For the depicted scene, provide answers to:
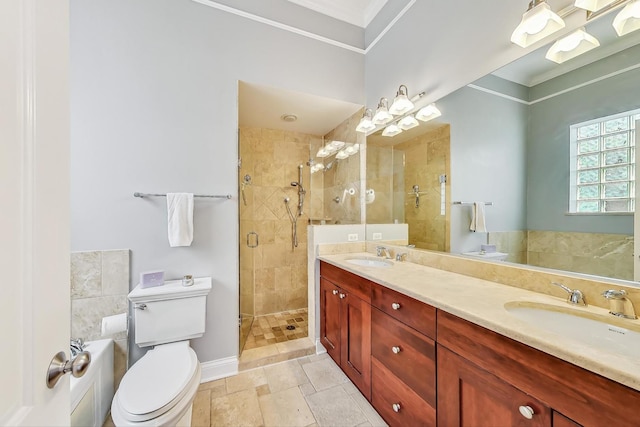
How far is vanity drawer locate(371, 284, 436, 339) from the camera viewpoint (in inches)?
45.3

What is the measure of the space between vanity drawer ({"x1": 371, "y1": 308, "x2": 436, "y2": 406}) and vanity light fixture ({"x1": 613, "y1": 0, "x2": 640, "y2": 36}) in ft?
4.94

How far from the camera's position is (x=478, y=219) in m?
1.55

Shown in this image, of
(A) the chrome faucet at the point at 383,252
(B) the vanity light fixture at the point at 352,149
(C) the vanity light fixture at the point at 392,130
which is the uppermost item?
(C) the vanity light fixture at the point at 392,130

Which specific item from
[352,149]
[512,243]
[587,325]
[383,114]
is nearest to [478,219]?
[512,243]

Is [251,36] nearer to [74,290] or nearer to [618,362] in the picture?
[74,290]

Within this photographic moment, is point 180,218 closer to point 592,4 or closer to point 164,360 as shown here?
point 164,360

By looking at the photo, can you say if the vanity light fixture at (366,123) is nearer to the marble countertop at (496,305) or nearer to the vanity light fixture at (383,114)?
the vanity light fixture at (383,114)

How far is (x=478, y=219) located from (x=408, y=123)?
99cm

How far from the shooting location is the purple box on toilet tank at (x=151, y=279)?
171cm

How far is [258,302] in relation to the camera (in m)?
3.11

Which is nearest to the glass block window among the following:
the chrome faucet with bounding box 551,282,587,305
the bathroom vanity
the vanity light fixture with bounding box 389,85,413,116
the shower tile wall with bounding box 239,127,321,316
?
the chrome faucet with bounding box 551,282,587,305

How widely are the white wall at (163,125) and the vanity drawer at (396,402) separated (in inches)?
46.2

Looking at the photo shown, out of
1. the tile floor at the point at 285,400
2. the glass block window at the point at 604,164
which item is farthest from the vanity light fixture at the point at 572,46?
the tile floor at the point at 285,400

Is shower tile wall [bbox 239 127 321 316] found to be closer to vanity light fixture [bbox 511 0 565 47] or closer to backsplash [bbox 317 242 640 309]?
backsplash [bbox 317 242 640 309]
